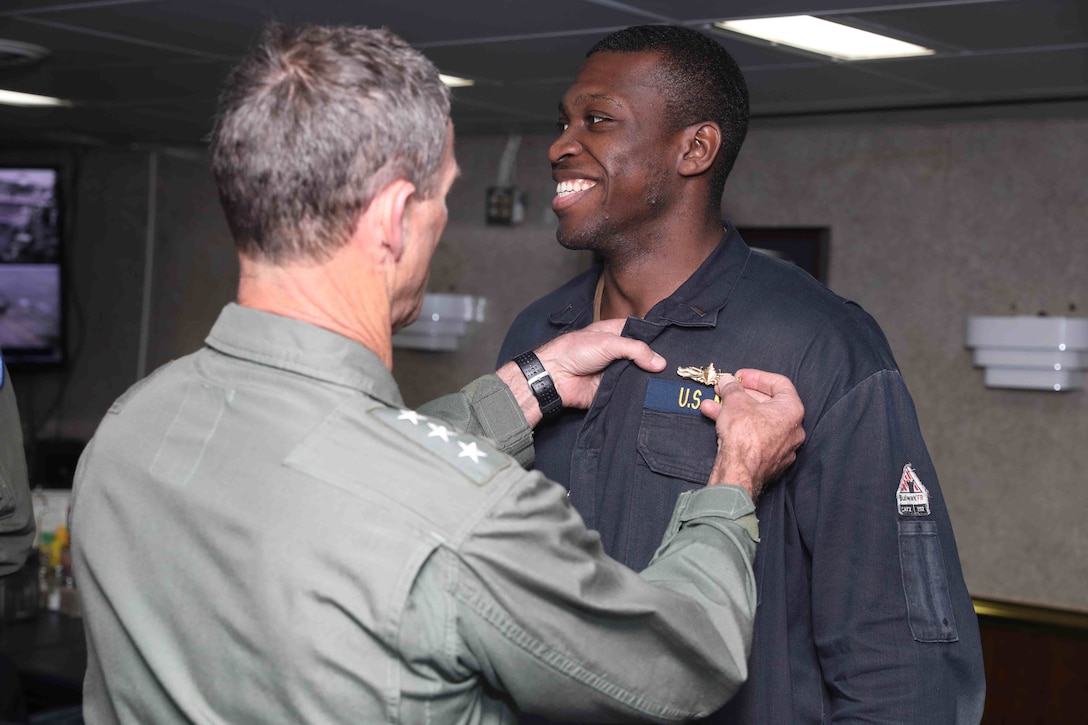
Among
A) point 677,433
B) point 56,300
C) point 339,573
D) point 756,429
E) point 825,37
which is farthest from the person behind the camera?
point 56,300

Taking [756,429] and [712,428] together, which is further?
[712,428]

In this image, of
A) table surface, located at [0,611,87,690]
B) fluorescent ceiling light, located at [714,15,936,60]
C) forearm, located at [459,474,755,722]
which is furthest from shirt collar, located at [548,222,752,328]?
table surface, located at [0,611,87,690]

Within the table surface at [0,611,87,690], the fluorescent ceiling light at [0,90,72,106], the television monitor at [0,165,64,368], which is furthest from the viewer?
the television monitor at [0,165,64,368]

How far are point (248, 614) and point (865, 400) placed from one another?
0.92 metres

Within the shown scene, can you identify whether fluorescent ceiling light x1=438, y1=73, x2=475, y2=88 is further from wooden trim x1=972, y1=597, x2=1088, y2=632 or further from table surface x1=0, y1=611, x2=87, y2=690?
wooden trim x1=972, y1=597, x2=1088, y2=632

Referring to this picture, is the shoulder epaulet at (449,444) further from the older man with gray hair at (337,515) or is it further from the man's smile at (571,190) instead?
Result: the man's smile at (571,190)

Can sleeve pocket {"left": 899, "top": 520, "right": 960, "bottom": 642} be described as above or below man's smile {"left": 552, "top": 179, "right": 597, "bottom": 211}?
below

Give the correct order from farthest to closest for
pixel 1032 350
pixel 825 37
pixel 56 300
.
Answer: pixel 56 300, pixel 1032 350, pixel 825 37

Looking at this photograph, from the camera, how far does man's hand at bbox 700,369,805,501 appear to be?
1.40m

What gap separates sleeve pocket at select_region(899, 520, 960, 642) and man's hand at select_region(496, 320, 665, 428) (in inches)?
16.8

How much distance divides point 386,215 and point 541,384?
70 cm

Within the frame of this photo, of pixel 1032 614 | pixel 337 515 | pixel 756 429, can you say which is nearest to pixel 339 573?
pixel 337 515

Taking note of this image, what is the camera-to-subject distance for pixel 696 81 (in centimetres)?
179

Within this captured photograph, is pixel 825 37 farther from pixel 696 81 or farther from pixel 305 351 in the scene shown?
pixel 305 351
